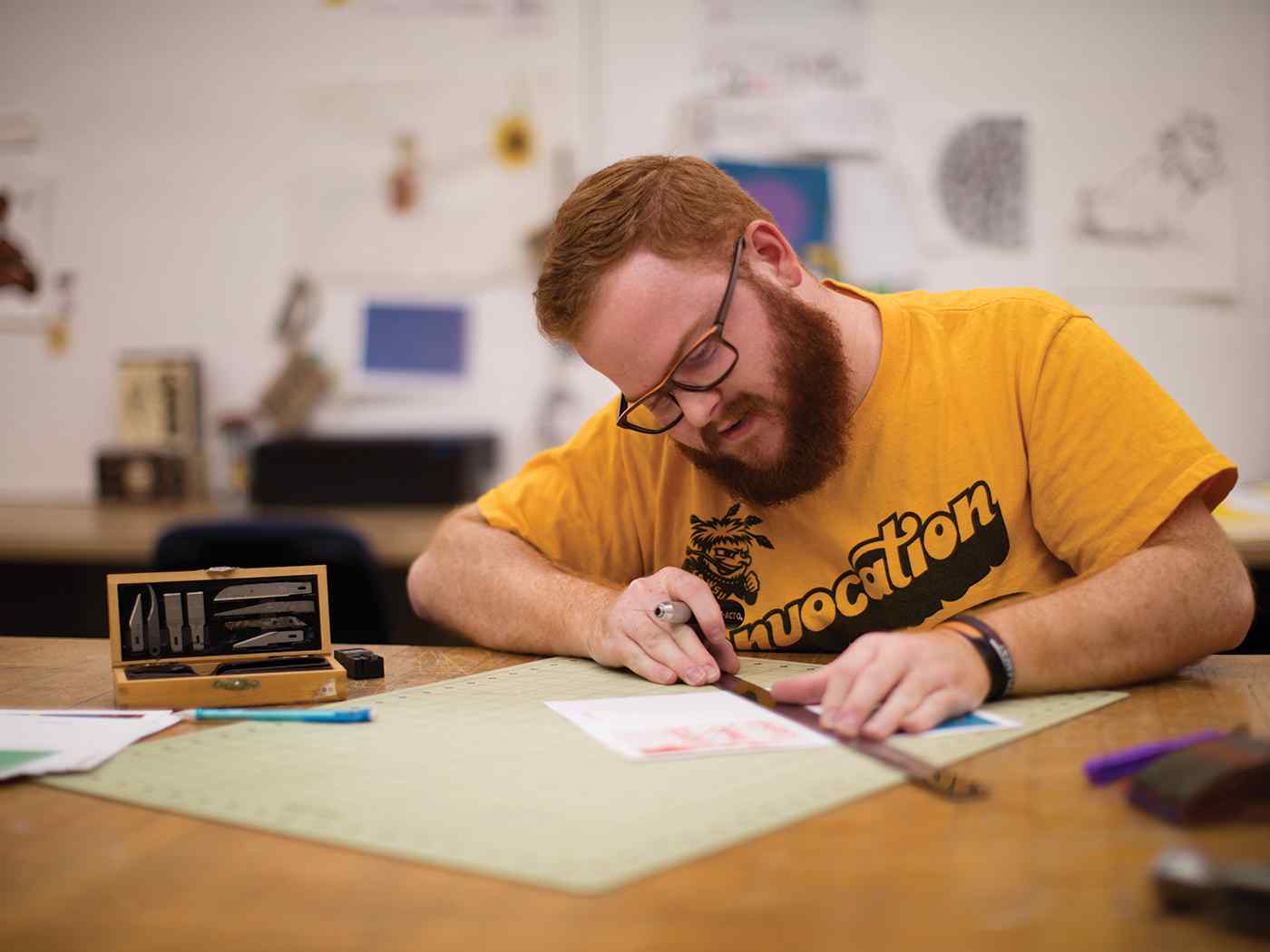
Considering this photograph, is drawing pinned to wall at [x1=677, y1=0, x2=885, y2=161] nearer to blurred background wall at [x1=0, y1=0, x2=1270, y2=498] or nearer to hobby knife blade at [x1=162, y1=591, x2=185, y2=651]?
blurred background wall at [x1=0, y1=0, x2=1270, y2=498]

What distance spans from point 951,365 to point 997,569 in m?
0.24

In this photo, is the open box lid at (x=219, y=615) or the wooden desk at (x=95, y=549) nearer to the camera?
the open box lid at (x=219, y=615)

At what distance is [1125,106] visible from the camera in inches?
113

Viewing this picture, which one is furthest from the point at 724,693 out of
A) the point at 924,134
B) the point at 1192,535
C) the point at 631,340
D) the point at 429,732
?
the point at 924,134

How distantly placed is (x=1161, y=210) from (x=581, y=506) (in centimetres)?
199

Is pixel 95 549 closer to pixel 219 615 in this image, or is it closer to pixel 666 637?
pixel 219 615

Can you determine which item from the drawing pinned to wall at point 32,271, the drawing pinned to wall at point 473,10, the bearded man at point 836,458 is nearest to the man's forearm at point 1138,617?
the bearded man at point 836,458

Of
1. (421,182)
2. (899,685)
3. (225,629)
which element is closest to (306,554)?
(225,629)

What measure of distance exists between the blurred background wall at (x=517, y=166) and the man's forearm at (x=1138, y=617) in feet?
6.15

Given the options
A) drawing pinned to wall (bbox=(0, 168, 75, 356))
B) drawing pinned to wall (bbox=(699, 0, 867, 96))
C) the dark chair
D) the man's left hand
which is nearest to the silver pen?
the man's left hand

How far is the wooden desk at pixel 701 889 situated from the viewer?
61 centimetres

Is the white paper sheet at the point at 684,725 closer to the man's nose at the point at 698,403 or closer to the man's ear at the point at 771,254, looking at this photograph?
the man's nose at the point at 698,403

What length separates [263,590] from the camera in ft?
4.01

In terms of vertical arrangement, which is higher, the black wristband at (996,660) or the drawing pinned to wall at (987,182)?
the drawing pinned to wall at (987,182)
